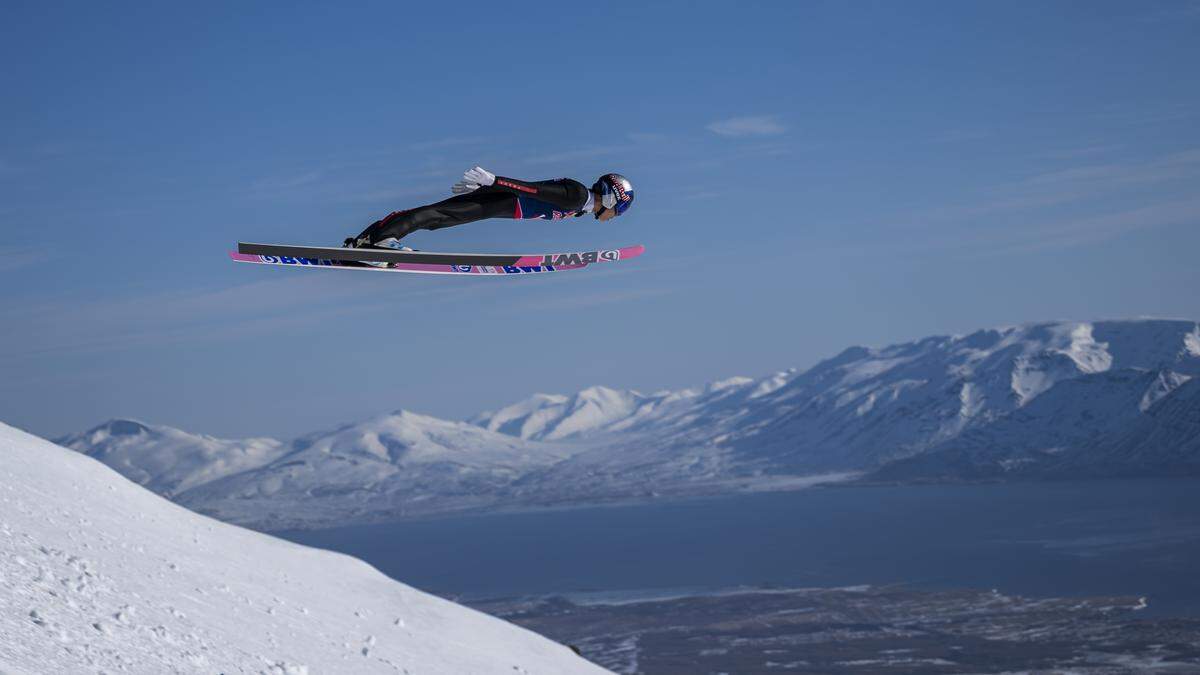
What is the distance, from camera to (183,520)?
1706 inches

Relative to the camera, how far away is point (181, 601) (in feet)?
101

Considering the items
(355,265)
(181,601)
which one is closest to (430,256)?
(355,265)

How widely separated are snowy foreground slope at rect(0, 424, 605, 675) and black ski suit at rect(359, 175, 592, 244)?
27.8 feet

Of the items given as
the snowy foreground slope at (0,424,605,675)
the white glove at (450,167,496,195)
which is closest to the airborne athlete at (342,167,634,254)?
the white glove at (450,167,496,195)

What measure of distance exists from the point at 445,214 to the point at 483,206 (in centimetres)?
59

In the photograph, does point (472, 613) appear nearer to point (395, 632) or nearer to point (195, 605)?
point (395, 632)

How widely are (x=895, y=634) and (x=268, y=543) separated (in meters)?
157

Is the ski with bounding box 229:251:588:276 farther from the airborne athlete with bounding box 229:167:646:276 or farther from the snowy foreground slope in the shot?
the snowy foreground slope

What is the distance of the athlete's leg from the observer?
14922 millimetres

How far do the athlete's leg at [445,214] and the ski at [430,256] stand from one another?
1.11 feet

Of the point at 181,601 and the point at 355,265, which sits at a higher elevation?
the point at 355,265

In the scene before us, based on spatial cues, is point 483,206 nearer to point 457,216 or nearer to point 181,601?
point 457,216

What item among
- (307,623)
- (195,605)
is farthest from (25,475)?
(307,623)

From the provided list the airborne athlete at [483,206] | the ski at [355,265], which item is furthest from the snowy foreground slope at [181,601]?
the airborne athlete at [483,206]
